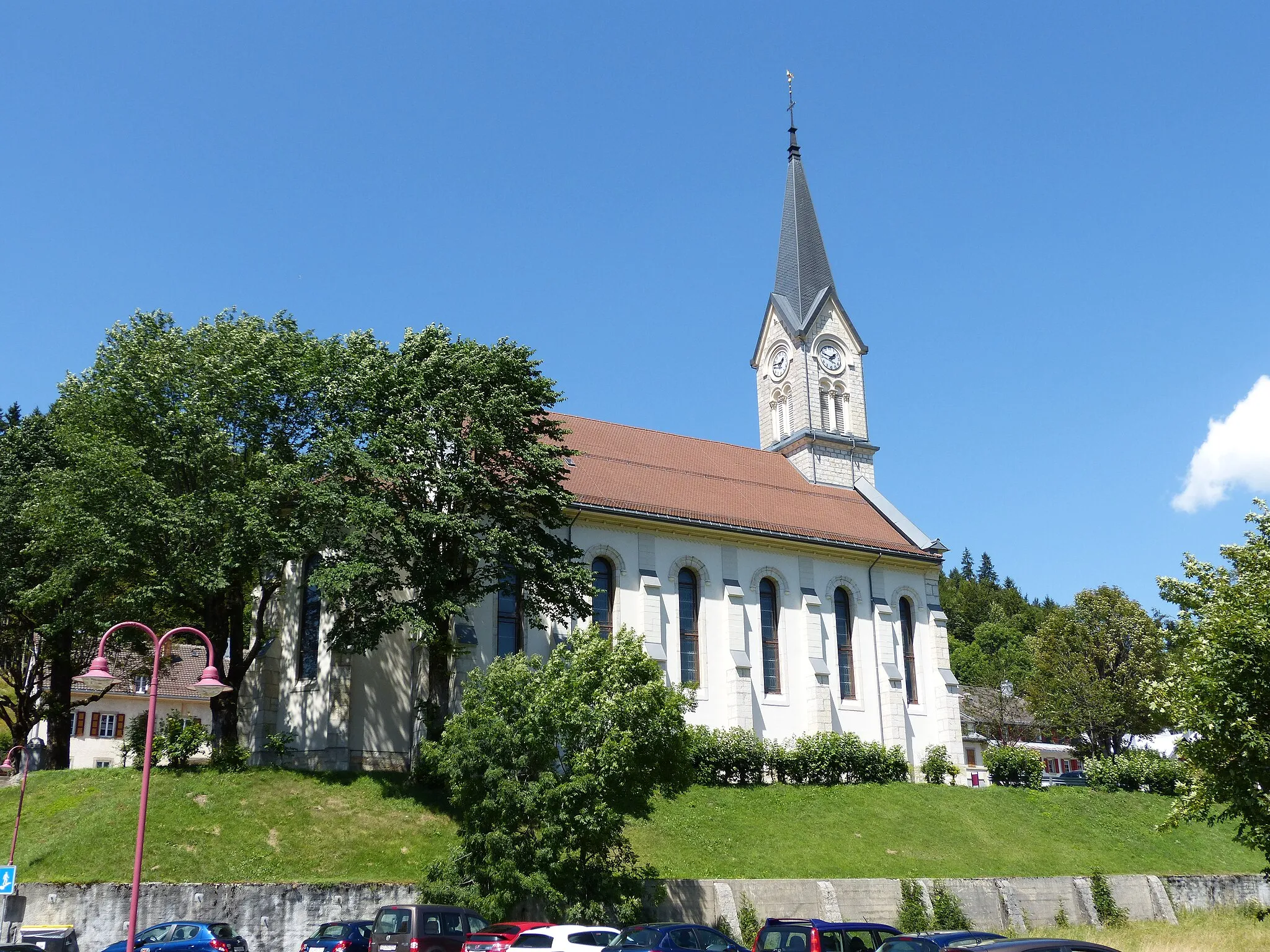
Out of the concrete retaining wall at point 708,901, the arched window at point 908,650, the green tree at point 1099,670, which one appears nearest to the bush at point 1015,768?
the arched window at point 908,650

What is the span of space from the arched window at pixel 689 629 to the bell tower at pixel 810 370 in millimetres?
12867

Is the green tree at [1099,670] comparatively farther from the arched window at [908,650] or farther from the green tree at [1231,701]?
the green tree at [1231,701]

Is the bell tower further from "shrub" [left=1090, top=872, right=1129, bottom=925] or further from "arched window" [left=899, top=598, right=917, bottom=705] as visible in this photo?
"shrub" [left=1090, top=872, right=1129, bottom=925]

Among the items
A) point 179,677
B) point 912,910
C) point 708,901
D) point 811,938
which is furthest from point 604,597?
point 179,677

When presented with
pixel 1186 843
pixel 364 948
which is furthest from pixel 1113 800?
pixel 364 948

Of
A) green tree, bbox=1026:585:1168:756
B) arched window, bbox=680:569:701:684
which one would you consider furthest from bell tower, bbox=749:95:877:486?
green tree, bbox=1026:585:1168:756

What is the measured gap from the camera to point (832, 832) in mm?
35062

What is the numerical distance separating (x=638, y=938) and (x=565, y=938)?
1479mm

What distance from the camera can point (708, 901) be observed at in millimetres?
27250

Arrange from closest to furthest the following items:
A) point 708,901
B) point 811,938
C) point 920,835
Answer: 1. point 811,938
2. point 708,901
3. point 920,835

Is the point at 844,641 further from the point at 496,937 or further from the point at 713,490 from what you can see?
the point at 496,937

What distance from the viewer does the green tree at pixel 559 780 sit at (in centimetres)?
2416

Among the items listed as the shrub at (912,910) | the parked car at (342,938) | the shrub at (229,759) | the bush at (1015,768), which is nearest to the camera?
the parked car at (342,938)

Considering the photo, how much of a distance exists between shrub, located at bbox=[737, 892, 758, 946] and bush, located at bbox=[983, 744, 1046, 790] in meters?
20.6
